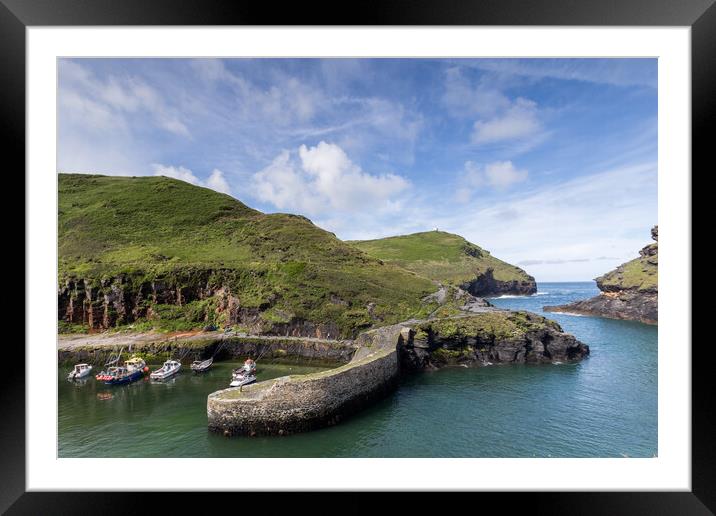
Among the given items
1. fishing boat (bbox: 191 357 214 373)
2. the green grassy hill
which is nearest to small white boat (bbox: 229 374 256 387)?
fishing boat (bbox: 191 357 214 373)

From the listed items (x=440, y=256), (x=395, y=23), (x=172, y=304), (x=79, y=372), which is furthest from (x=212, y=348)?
(x=440, y=256)

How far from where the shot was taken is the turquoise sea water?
8.27 m

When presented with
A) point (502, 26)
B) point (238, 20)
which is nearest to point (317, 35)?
point (238, 20)

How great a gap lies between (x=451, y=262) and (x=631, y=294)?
31.0 meters

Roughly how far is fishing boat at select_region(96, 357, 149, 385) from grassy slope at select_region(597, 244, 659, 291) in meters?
44.0

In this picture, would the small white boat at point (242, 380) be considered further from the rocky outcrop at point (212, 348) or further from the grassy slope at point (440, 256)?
the grassy slope at point (440, 256)

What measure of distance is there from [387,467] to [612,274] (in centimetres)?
4446

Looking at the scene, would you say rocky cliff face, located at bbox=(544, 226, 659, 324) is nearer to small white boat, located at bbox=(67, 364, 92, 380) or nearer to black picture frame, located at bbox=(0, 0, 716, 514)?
black picture frame, located at bbox=(0, 0, 716, 514)

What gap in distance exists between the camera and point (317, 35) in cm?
348

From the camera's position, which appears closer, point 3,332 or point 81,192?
point 3,332

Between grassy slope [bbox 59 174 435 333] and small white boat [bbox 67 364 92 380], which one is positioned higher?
grassy slope [bbox 59 174 435 333]

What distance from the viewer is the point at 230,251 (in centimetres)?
2811

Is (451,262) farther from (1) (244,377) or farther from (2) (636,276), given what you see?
(1) (244,377)

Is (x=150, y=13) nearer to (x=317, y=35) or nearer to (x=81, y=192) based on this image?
(x=317, y=35)
